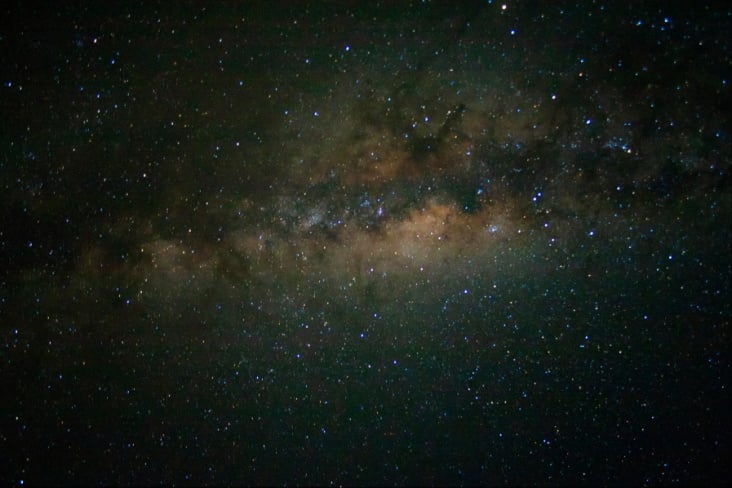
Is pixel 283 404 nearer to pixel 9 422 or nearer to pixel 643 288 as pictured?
pixel 9 422

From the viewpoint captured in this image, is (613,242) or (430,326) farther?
(430,326)

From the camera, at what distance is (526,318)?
9.18ft

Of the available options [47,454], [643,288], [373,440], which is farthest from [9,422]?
[643,288]

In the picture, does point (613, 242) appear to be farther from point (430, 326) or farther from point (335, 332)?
point (335, 332)

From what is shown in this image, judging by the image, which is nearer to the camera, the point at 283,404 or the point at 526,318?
the point at 526,318

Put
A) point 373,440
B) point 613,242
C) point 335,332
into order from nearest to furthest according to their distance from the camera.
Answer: point 613,242, point 335,332, point 373,440

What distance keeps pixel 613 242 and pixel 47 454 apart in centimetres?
512

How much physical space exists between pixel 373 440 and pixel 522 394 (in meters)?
1.72

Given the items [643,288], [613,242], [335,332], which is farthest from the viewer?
[335,332]

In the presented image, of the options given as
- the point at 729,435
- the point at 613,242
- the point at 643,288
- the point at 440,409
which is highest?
the point at 613,242

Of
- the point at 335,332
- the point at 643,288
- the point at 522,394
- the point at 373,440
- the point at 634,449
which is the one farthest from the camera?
the point at 373,440

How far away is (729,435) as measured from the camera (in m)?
3.15

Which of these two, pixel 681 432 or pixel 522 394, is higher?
pixel 522 394

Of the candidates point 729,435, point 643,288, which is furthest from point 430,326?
point 729,435
